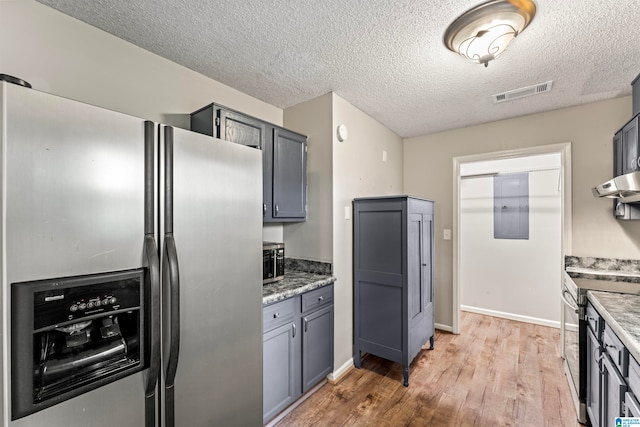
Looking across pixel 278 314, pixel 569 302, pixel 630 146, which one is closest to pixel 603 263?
pixel 569 302

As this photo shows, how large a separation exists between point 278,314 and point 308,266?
740 millimetres

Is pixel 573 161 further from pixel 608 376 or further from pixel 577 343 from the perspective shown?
pixel 608 376

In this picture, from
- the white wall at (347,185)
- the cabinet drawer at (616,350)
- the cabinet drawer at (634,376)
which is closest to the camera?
the cabinet drawer at (634,376)

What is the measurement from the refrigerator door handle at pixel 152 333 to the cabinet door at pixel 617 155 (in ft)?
11.3

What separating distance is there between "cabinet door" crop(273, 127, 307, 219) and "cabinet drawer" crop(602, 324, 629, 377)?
2.06 meters

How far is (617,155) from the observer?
8.02ft

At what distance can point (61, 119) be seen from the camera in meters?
0.92

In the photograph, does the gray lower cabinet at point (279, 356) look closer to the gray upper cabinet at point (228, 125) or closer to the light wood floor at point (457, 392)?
the light wood floor at point (457, 392)

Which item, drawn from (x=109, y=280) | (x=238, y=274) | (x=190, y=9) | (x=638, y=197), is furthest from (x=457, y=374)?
(x=190, y=9)

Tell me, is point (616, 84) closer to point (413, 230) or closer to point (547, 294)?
point (413, 230)

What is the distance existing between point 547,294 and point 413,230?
258cm

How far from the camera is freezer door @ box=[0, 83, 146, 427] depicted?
33.0 inches

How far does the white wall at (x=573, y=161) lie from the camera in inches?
101

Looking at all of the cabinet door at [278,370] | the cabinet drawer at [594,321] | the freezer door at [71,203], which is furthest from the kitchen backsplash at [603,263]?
the freezer door at [71,203]
